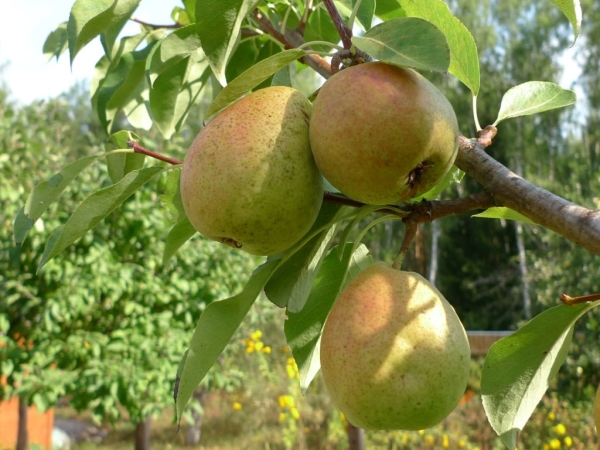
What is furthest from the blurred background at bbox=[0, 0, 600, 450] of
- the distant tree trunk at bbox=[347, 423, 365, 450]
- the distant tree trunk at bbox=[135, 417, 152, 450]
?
the distant tree trunk at bbox=[347, 423, 365, 450]

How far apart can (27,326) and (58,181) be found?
3588mm

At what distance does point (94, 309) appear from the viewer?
4.27m

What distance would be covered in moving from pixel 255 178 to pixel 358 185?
0.40ft

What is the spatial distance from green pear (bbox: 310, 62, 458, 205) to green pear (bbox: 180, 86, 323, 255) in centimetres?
4

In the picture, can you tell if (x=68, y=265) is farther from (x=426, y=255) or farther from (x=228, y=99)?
(x=426, y=255)

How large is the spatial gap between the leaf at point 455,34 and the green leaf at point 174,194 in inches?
19.7

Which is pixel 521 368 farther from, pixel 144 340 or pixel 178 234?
pixel 144 340

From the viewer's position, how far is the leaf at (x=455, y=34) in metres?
0.91

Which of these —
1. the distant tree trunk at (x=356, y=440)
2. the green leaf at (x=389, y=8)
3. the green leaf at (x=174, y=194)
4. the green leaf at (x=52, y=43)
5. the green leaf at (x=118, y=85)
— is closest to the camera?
the green leaf at (x=174, y=194)

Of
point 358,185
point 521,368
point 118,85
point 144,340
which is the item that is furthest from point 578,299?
point 144,340

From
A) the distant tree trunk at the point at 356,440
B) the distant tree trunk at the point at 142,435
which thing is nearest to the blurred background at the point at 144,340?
the distant tree trunk at the point at 142,435

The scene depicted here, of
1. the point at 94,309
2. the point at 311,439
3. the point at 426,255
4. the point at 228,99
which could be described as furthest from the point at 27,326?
the point at 426,255

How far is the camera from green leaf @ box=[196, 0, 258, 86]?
2.78ft

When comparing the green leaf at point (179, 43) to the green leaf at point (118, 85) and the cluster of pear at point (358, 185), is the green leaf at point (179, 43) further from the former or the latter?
the green leaf at point (118, 85)
